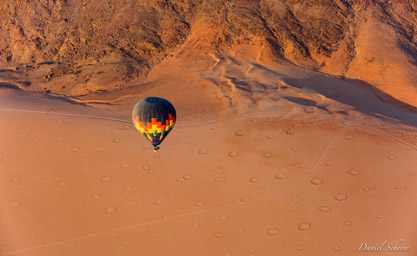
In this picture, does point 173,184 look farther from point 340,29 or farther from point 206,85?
point 340,29

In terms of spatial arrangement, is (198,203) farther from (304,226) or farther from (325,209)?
(325,209)

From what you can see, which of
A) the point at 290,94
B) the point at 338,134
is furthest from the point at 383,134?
the point at 290,94

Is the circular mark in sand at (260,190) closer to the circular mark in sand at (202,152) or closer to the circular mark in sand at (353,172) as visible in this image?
the circular mark in sand at (202,152)

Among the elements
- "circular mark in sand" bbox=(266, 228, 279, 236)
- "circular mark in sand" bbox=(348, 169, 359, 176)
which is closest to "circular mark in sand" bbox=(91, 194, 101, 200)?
"circular mark in sand" bbox=(266, 228, 279, 236)

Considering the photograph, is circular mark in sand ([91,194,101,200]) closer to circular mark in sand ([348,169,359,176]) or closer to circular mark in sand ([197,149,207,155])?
circular mark in sand ([197,149,207,155])

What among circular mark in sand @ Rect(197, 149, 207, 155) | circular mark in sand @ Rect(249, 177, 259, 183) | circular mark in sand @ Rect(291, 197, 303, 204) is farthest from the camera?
circular mark in sand @ Rect(197, 149, 207, 155)
